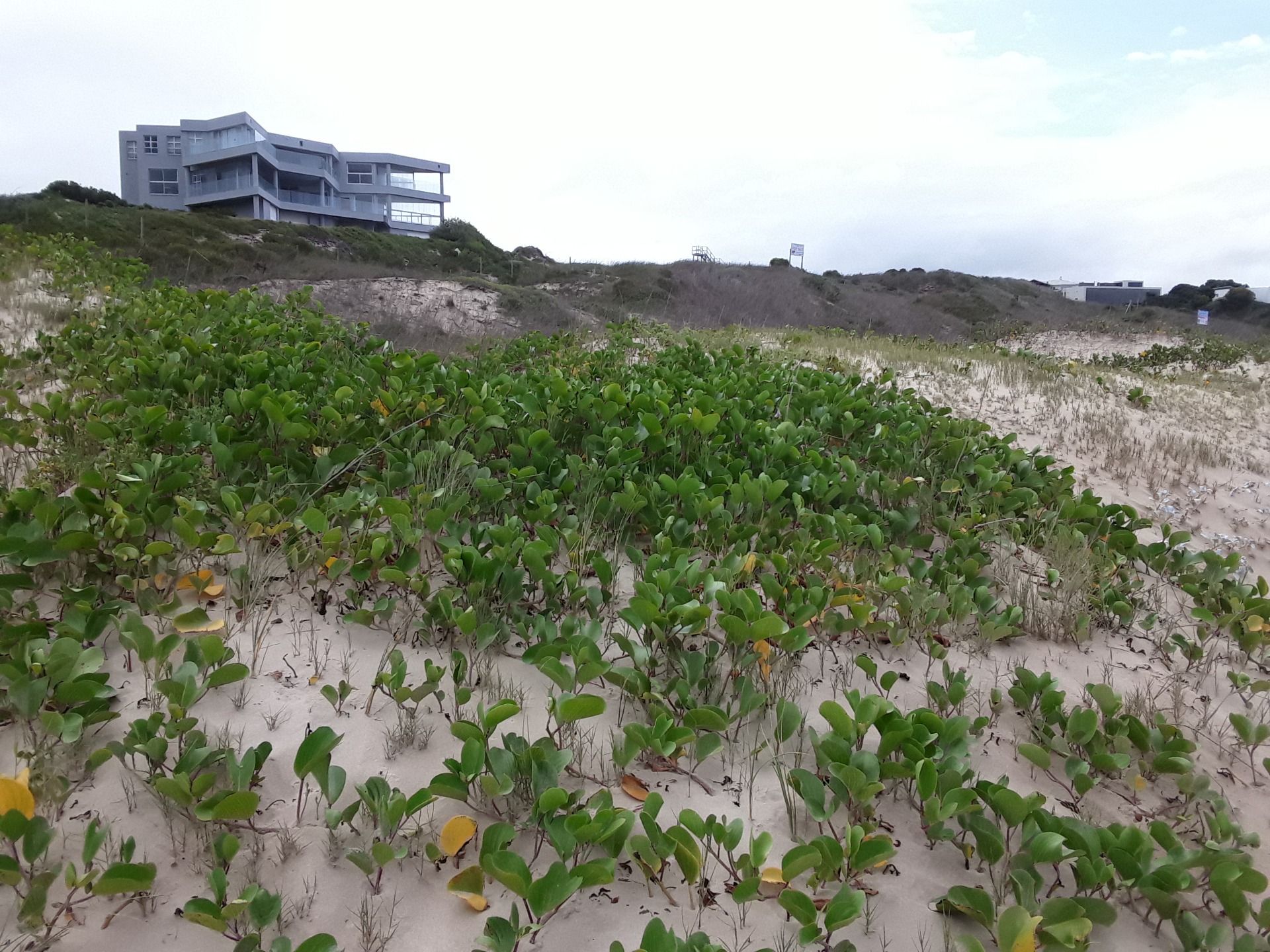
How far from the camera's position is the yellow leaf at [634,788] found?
88.7 inches

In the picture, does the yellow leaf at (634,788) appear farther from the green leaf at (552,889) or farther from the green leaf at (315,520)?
the green leaf at (315,520)

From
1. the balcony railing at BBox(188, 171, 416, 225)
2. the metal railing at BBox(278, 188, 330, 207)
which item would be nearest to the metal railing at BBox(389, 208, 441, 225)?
the balcony railing at BBox(188, 171, 416, 225)

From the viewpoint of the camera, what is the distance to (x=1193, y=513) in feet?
18.6

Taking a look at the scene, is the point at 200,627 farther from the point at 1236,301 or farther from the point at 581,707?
the point at 1236,301

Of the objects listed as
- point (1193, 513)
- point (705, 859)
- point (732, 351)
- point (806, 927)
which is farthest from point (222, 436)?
point (1193, 513)

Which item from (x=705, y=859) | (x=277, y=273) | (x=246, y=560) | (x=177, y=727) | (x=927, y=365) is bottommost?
(x=705, y=859)

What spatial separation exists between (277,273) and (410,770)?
57.2ft

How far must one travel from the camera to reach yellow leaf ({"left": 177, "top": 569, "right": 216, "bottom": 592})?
2.84 meters

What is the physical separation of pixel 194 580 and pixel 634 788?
1.88m

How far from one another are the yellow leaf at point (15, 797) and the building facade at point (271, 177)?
41931 mm

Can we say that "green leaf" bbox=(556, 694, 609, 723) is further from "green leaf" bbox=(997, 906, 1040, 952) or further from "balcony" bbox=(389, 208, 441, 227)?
"balcony" bbox=(389, 208, 441, 227)

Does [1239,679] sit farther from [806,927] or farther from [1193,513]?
[1193,513]

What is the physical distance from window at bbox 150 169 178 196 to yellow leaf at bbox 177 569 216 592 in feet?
179

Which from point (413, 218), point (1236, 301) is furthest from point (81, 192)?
point (1236, 301)
